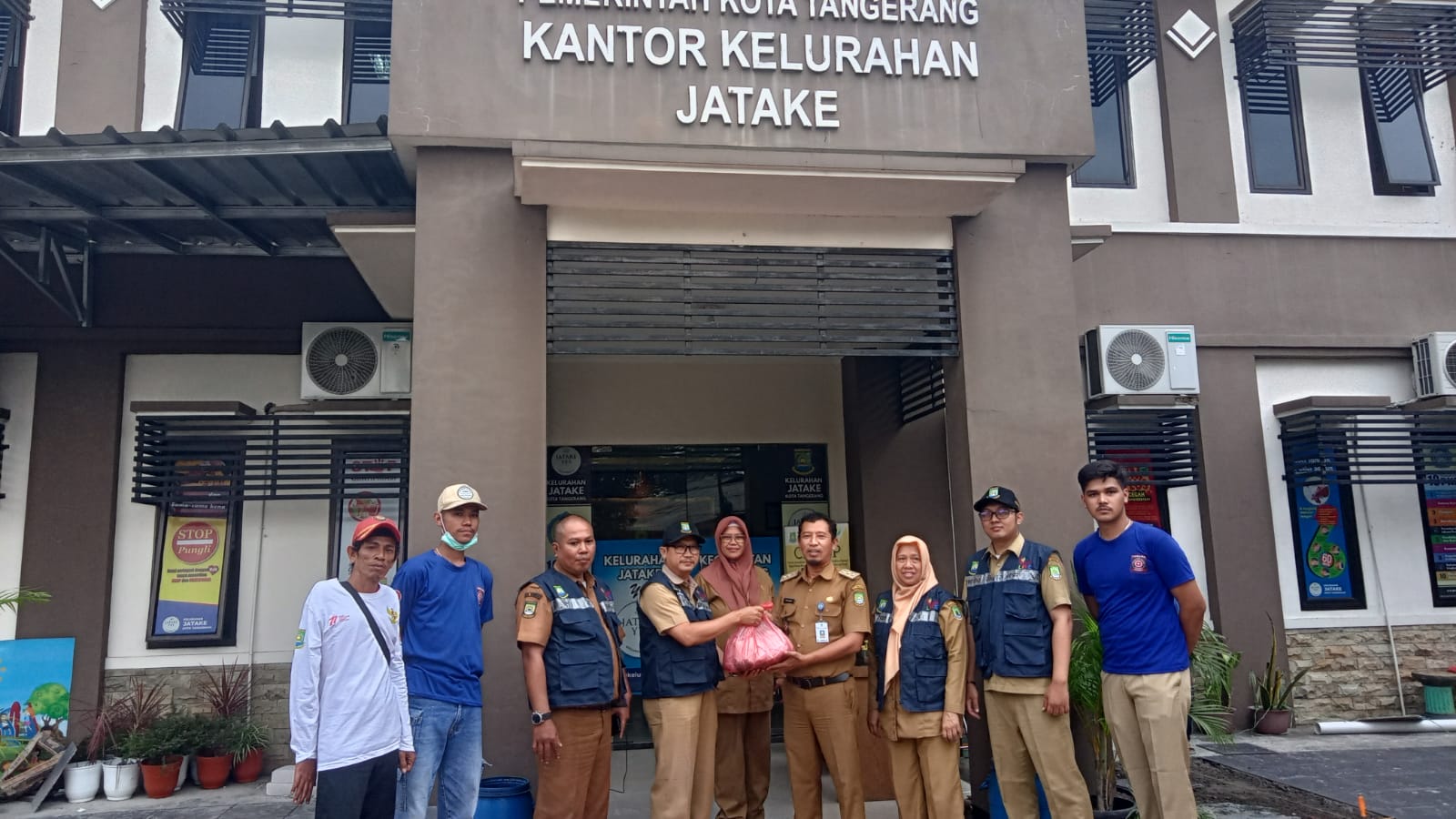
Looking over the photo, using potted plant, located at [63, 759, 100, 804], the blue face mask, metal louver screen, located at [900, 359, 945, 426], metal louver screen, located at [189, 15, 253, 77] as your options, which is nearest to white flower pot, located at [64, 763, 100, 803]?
potted plant, located at [63, 759, 100, 804]

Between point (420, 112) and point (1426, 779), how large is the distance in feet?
25.8

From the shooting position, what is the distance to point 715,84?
20.0ft

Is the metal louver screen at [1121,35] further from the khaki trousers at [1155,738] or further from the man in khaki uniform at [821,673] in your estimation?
the khaki trousers at [1155,738]

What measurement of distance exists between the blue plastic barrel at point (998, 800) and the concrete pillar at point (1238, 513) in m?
3.95

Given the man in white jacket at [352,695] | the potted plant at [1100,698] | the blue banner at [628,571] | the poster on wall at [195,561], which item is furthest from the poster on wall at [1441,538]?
the poster on wall at [195,561]

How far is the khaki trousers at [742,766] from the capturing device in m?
5.48

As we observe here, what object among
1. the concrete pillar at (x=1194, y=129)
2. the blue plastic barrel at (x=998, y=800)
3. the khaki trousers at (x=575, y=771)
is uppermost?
the concrete pillar at (x=1194, y=129)

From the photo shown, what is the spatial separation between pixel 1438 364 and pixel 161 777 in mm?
10866

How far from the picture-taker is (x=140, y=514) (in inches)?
311

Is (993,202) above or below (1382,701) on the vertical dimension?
above

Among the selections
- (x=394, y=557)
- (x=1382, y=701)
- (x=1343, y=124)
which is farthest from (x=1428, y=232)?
(x=394, y=557)

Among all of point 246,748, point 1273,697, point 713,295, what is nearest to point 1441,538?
point 1273,697

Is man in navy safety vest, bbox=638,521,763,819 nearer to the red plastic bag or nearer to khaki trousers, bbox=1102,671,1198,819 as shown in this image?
the red plastic bag

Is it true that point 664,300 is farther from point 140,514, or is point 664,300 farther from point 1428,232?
point 1428,232
